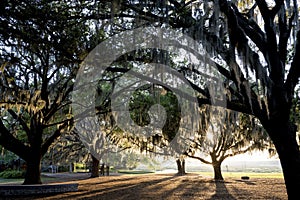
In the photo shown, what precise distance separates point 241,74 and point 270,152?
1313cm

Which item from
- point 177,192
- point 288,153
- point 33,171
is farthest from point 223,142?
point 288,153

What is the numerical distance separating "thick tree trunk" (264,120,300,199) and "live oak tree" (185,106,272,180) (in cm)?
721

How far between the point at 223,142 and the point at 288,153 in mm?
11061

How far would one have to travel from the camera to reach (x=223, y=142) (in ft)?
54.5

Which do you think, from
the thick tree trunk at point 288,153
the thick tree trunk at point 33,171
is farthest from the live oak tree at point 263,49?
the thick tree trunk at point 33,171

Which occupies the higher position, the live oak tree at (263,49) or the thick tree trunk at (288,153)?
the live oak tree at (263,49)

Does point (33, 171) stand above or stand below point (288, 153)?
below

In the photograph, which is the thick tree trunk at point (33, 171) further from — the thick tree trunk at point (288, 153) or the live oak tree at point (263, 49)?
the thick tree trunk at point (288, 153)

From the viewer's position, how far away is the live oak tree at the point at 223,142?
14.0 m

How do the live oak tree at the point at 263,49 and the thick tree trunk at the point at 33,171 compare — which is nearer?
the live oak tree at the point at 263,49

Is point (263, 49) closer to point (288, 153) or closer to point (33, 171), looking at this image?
point (288, 153)

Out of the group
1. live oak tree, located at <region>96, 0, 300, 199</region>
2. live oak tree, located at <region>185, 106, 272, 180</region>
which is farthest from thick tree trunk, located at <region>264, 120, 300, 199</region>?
live oak tree, located at <region>185, 106, 272, 180</region>

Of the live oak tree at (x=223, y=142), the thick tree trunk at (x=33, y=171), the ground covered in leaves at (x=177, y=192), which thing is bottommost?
the ground covered in leaves at (x=177, y=192)

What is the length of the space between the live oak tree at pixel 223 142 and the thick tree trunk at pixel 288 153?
23.7 feet
